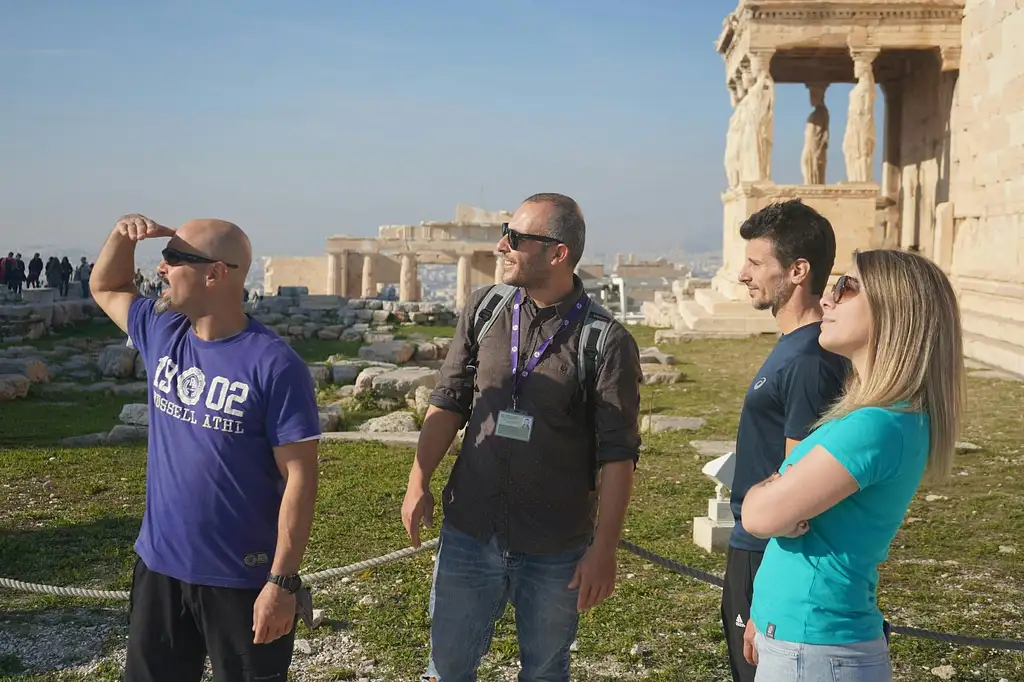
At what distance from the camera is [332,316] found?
2688cm

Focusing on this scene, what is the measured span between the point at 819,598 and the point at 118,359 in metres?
13.5

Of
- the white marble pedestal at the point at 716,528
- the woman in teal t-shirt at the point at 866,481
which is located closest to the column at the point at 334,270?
the white marble pedestal at the point at 716,528

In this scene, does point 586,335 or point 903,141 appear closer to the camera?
point 586,335

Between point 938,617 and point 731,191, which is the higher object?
point 731,191

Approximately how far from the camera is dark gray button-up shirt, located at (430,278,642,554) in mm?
3031

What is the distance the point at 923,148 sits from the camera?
74.8ft

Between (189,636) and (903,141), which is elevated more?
(903,141)

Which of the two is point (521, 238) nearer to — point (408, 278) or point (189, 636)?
point (189, 636)

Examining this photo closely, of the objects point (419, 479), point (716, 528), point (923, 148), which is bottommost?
point (716, 528)

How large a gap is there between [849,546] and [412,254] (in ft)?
Answer: 126

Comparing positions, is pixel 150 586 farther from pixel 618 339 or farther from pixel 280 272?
pixel 280 272

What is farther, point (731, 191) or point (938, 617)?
point (731, 191)

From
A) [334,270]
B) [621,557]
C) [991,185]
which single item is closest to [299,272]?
[334,270]

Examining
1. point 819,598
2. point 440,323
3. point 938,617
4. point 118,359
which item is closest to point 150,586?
point 819,598
